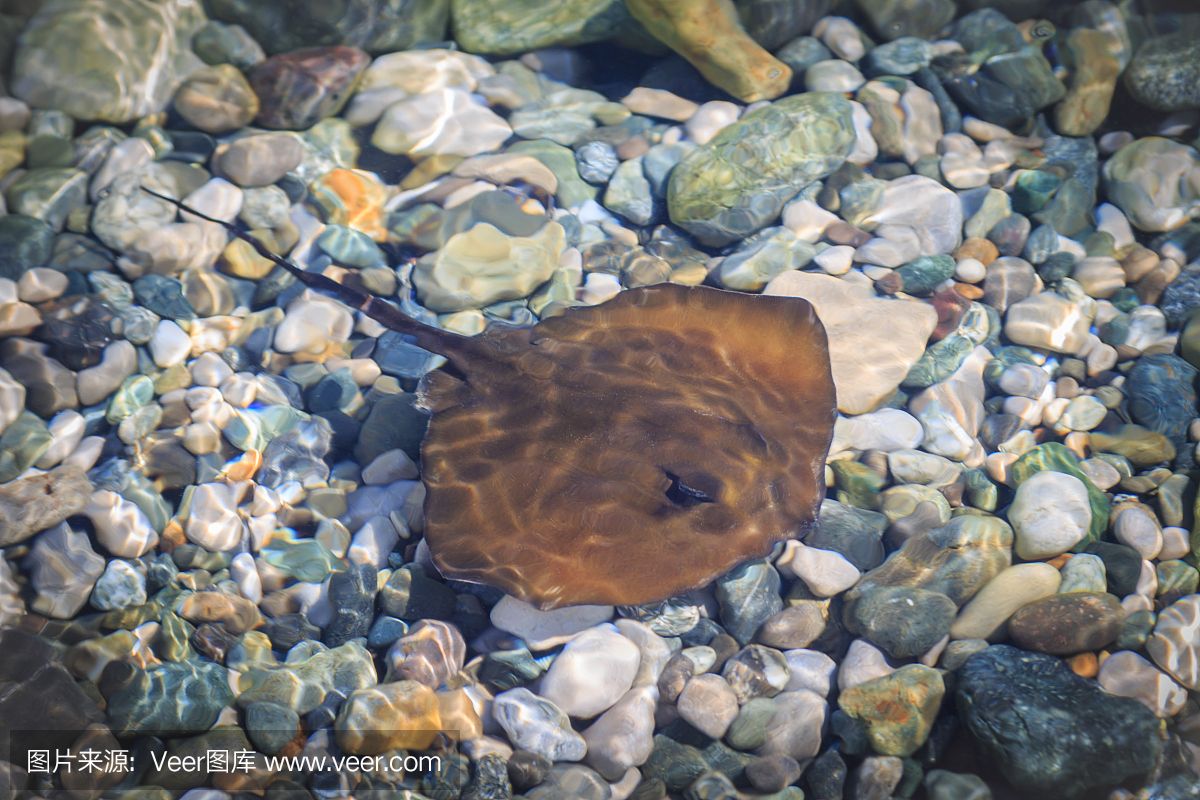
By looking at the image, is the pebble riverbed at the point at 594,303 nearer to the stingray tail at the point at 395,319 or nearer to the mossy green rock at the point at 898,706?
the mossy green rock at the point at 898,706

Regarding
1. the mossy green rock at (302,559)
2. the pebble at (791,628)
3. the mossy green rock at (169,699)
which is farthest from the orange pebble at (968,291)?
the mossy green rock at (169,699)

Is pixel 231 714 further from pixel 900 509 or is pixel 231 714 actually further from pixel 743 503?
pixel 900 509

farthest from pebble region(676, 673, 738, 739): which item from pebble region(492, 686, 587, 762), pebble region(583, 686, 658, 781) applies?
pebble region(492, 686, 587, 762)

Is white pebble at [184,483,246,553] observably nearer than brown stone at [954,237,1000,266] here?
Yes

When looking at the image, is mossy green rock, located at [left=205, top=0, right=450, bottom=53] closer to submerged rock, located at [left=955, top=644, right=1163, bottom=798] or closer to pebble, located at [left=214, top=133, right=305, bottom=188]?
pebble, located at [left=214, top=133, right=305, bottom=188]

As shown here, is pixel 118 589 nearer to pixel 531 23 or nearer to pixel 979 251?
pixel 531 23

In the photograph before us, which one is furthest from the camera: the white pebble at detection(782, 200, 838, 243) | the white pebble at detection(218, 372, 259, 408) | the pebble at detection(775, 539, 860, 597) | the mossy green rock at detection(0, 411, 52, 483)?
the white pebble at detection(782, 200, 838, 243)

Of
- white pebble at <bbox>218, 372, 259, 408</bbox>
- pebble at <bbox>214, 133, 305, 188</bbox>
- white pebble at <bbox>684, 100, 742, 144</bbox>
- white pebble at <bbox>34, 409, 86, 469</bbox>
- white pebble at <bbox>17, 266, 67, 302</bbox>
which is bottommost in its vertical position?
white pebble at <bbox>34, 409, 86, 469</bbox>
